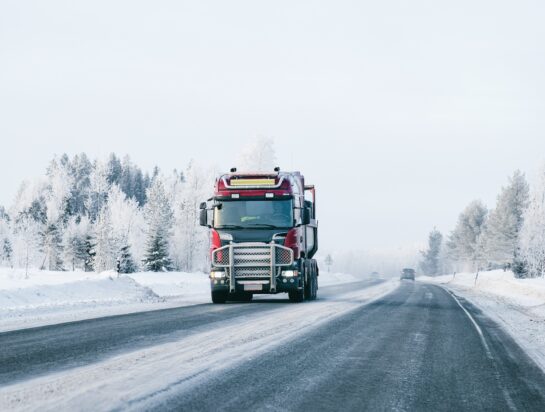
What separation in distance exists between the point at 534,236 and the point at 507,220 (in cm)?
2268

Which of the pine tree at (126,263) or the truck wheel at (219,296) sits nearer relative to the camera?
the truck wheel at (219,296)

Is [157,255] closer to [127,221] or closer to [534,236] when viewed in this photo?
[127,221]

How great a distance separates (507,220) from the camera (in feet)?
276

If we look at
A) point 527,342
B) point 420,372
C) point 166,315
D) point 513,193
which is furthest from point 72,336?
point 513,193

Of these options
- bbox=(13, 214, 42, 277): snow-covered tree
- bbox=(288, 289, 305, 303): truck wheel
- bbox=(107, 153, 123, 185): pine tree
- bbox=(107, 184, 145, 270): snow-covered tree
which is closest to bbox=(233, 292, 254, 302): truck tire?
bbox=(288, 289, 305, 303): truck wheel

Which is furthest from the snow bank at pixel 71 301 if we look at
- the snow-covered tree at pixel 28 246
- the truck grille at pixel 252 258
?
the snow-covered tree at pixel 28 246

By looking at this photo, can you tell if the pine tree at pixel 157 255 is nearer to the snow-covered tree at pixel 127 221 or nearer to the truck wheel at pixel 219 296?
the snow-covered tree at pixel 127 221

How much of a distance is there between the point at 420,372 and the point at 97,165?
368ft

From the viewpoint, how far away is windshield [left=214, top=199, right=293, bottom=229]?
1944 cm

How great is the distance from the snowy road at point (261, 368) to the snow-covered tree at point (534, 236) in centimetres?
5234

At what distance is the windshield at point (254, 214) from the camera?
19.4 metres

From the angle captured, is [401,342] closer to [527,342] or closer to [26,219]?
[527,342]

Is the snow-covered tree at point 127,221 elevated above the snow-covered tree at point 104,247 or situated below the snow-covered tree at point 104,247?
above

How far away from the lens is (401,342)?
10.3 meters
